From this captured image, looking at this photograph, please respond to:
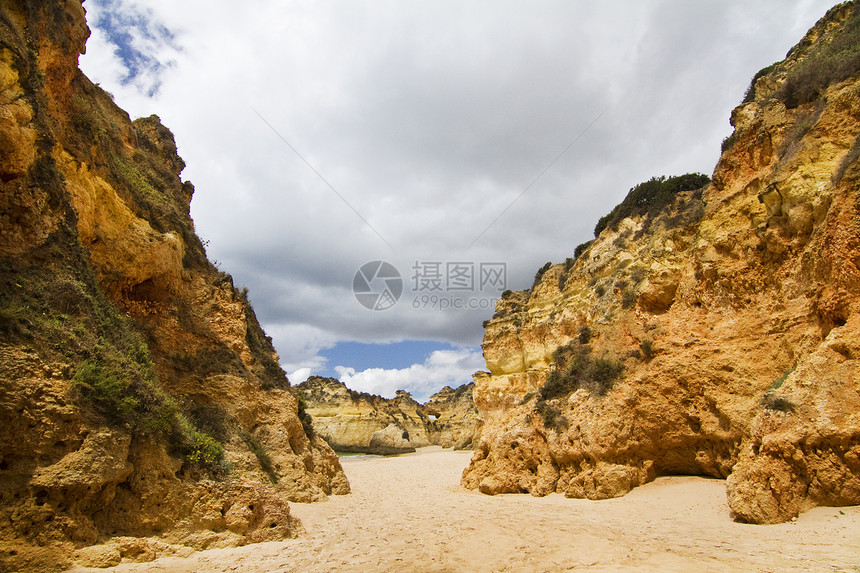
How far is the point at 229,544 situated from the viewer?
21.1 ft

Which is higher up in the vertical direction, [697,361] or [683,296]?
[683,296]

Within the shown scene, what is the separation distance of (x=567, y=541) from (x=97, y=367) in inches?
295

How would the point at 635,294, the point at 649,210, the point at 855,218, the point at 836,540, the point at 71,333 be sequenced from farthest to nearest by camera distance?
1. the point at 649,210
2. the point at 635,294
3. the point at 855,218
4. the point at 71,333
5. the point at 836,540

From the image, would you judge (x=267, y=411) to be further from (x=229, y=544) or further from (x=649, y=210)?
(x=649, y=210)

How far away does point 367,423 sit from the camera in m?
52.9

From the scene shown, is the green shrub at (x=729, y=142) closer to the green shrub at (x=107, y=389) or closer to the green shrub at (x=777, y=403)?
the green shrub at (x=777, y=403)

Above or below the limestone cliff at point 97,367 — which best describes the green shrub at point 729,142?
above

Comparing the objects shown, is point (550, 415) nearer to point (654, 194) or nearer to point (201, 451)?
point (201, 451)

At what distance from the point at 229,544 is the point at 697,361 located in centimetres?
1081

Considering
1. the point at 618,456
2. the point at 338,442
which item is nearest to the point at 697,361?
the point at 618,456

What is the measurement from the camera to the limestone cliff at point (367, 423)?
51.0 m

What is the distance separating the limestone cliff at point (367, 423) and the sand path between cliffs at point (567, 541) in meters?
37.1

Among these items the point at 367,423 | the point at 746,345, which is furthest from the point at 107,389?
the point at 367,423

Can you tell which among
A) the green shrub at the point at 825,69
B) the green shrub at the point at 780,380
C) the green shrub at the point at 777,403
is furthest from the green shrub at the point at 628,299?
the green shrub at the point at 825,69
